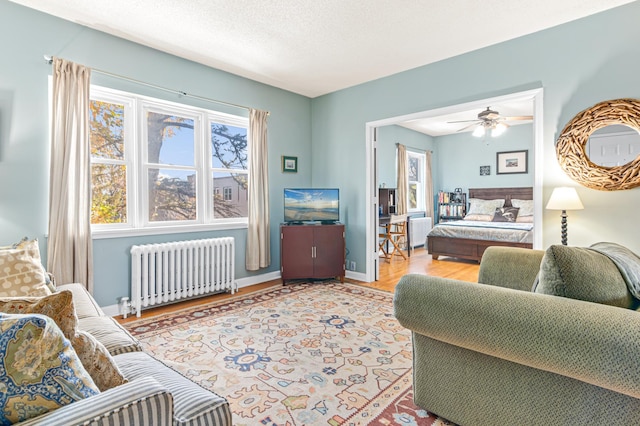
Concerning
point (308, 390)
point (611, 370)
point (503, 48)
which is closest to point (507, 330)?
point (611, 370)

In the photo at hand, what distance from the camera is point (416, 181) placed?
778cm

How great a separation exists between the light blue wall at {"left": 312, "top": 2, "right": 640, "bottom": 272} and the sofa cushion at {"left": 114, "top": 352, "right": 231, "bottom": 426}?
128 inches

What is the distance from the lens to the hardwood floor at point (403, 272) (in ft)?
11.7

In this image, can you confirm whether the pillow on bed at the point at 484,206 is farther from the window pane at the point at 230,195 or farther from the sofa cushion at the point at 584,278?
the sofa cushion at the point at 584,278

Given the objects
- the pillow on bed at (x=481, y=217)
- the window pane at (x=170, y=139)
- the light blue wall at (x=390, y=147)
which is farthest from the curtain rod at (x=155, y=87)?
the pillow on bed at (x=481, y=217)

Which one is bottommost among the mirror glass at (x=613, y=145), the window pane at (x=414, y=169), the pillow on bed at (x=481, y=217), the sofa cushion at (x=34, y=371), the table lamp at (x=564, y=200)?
the sofa cushion at (x=34, y=371)

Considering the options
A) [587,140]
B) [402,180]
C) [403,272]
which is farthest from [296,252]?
[402,180]

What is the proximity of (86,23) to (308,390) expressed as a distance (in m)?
3.61

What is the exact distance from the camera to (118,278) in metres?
3.25

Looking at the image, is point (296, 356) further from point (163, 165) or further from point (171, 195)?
point (163, 165)

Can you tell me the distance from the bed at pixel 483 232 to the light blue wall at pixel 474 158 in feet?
0.90

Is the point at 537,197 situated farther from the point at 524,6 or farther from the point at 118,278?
the point at 118,278

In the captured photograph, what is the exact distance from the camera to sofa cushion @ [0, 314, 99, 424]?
756 mm

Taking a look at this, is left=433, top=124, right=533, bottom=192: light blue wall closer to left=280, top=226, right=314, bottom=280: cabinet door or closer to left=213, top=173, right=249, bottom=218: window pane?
left=280, top=226, right=314, bottom=280: cabinet door
